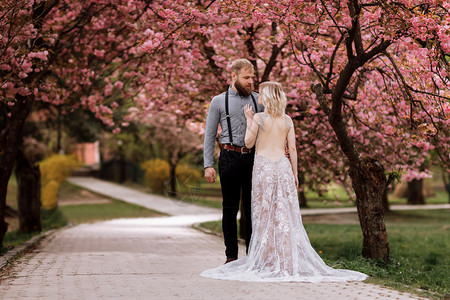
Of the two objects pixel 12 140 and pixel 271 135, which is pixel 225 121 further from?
pixel 12 140

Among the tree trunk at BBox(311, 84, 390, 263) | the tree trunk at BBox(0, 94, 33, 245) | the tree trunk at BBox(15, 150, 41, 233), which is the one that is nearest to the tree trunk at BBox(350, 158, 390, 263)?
the tree trunk at BBox(311, 84, 390, 263)

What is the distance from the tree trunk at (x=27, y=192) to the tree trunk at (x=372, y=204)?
8.84m

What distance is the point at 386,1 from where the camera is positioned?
24.2ft

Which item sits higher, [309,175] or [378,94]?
[378,94]

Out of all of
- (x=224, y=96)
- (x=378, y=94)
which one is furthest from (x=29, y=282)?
(x=378, y=94)

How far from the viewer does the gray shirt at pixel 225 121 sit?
A: 6.67m

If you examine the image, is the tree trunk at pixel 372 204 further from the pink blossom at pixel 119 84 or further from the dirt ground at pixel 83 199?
the dirt ground at pixel 83 199

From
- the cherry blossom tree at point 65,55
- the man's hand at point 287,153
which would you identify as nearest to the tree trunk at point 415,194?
the cherry blossom tree at point 65,55

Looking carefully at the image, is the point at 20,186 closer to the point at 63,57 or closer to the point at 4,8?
the point at 63,57

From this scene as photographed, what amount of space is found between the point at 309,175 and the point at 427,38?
6.32 metres

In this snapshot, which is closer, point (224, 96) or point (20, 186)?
point (224, 96)

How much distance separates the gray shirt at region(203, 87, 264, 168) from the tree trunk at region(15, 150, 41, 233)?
9497mm

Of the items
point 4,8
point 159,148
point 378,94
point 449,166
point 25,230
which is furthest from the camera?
point 159,148

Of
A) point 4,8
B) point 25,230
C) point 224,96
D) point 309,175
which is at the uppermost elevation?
point 4,8
